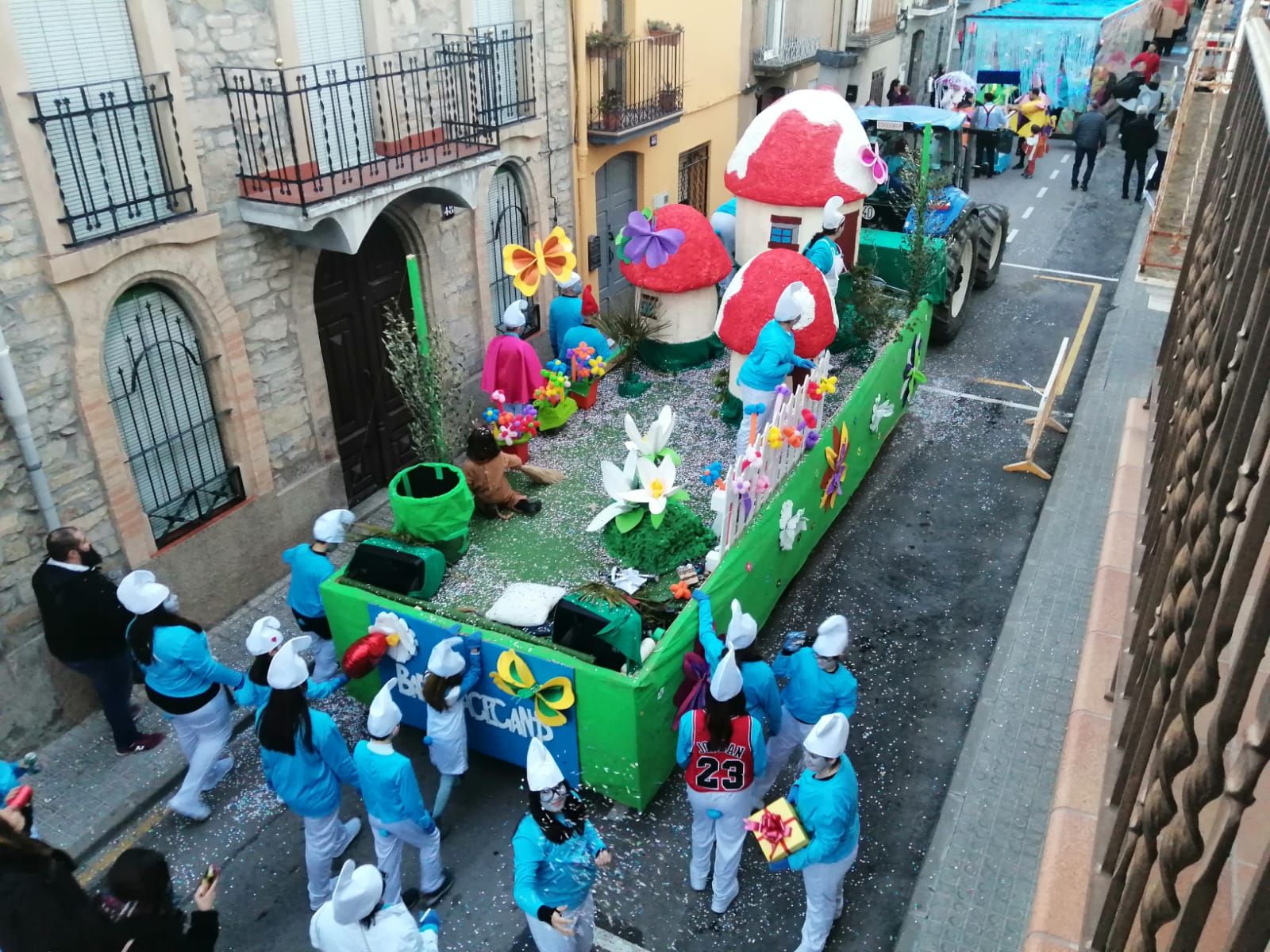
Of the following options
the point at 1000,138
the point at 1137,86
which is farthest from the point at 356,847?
the point at 1137,86

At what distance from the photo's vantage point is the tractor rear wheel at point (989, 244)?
1374cm

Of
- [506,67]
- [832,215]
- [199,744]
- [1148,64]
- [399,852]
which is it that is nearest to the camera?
[399,852]

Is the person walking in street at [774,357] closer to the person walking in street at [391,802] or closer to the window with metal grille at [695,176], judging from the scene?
the person walking in street at [391,802]

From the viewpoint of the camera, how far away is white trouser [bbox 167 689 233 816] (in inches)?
238

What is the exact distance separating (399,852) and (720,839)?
1.78m

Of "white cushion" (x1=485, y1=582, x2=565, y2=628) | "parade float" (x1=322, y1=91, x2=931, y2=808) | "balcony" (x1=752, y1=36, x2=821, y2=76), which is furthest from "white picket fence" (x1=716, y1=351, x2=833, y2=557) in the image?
"balcony" (x1=752, y1=36, x2=821, y2=76)

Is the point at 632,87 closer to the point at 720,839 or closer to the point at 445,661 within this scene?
the point at 445,661

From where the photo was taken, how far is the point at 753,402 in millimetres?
8023

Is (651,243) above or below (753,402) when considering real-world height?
above

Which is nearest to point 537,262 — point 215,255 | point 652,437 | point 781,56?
point 652,437

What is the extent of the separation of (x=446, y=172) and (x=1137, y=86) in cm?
2058

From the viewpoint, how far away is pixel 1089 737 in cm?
327

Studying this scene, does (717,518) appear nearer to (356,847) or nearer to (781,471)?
(781,471)

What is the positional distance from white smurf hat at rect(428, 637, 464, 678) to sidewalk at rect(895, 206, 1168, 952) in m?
2.88
